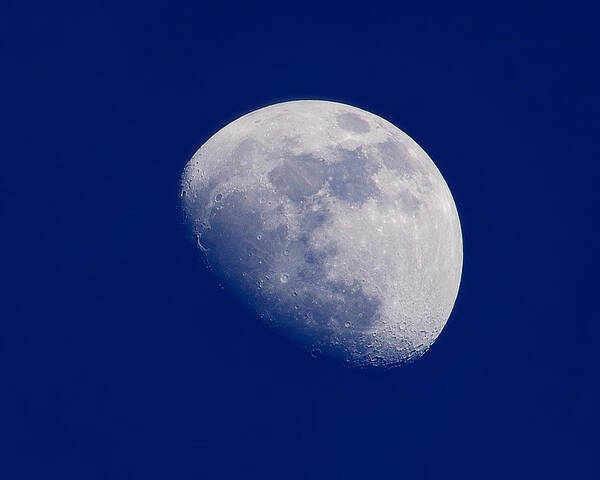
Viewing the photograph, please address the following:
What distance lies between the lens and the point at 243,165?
1452 cm

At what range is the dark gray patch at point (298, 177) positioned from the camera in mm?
13920

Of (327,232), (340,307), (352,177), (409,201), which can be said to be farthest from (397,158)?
(340,307)

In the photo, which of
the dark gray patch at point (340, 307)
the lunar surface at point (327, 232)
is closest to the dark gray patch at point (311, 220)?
the lunar surface at point (327, 232)

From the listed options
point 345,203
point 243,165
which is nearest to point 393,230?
point 345,203

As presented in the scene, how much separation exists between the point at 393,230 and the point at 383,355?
295 centimetres

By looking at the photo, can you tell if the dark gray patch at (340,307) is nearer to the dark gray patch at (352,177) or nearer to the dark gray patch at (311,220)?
the dark gray patch at (311,220)

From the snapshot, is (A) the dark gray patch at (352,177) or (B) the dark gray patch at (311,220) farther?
(A) the dark gray patch at (352,177)

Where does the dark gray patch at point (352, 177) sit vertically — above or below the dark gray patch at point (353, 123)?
below

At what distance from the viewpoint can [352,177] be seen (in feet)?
47.0

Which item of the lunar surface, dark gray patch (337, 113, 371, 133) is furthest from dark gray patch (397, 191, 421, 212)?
dark gray patch (337, 113, 371, 133)

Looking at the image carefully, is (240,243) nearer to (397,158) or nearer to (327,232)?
(327,232)

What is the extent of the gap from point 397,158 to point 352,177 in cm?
162

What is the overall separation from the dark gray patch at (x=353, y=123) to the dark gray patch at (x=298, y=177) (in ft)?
5.23

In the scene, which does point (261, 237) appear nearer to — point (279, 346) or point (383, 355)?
point (279, 346)
